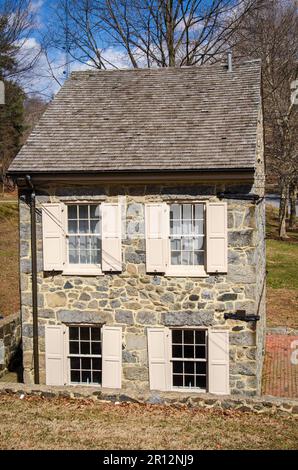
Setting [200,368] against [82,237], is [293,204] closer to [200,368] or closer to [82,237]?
[200,368]

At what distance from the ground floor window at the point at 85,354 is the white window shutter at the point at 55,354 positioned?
0.20 m

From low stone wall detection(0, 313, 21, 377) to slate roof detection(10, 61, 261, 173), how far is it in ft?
16.0

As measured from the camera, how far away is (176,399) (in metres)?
10.3

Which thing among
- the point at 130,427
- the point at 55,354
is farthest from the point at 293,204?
the point at 130,427

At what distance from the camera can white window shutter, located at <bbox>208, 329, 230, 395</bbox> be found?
11586mm

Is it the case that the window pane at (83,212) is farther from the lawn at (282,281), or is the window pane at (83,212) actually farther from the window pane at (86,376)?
the lawn at (282,281)

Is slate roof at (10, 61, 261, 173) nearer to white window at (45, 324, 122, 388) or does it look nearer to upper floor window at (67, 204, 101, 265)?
upper floor window at (67, 204, 101, 265)

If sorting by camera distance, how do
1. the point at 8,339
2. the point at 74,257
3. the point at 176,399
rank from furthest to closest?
the point at 8,339, the point at 74,257, the point at 176,399

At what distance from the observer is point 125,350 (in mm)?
11945

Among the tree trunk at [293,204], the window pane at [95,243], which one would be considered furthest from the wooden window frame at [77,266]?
the tree trunk at [293,204]

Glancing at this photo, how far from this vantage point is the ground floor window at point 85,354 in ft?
40.2

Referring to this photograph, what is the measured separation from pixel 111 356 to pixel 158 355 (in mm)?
1054
